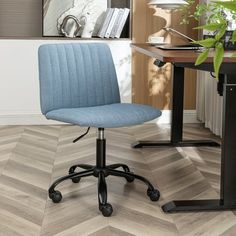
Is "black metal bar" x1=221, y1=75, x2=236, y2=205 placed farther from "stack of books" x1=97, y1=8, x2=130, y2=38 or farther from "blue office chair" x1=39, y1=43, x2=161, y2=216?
"stack of books" x1=97, y1=8, x2=130, y2=38

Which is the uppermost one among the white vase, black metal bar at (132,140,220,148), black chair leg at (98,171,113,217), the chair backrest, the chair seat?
the white vase

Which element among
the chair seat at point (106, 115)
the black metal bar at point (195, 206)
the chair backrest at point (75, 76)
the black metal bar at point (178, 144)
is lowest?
the black metal bar at point (178, 144)

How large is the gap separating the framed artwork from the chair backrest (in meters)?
1.74

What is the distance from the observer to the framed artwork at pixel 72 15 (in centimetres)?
413

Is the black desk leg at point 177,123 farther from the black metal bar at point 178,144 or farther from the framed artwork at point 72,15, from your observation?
the framed artwork at point 72,15

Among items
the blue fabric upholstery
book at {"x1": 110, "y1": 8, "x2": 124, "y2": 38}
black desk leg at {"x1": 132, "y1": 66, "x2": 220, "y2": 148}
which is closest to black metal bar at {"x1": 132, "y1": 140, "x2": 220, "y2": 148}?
black desk leg at {"x1": 132, "y1": 66, "x2": 220, "y2": 148}

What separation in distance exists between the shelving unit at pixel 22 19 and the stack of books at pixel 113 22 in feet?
0.56

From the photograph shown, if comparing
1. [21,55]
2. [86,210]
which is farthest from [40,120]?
[86,210]

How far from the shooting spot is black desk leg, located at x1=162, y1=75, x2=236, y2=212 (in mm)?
2049

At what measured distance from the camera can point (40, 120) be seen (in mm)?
4215

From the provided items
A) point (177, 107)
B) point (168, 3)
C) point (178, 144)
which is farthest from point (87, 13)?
point (178, 144)

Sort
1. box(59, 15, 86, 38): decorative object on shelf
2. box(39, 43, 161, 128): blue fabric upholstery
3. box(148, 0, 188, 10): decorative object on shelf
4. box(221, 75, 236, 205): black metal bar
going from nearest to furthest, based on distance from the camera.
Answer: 1. box(221, 75, 236, 205): black metal bar
2. box(39, 43, 161, 128): blue fabric upholstery
3. box(148, 0, 188, 10): decorative object on shelf
4. box(59, 15, 86, 38): decorative object on shelf

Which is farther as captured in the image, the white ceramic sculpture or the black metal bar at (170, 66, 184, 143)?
the white ceramic sculpture

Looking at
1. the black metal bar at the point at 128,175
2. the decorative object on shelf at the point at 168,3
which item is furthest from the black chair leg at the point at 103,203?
the decorative object on shelf at the point at 168,3
